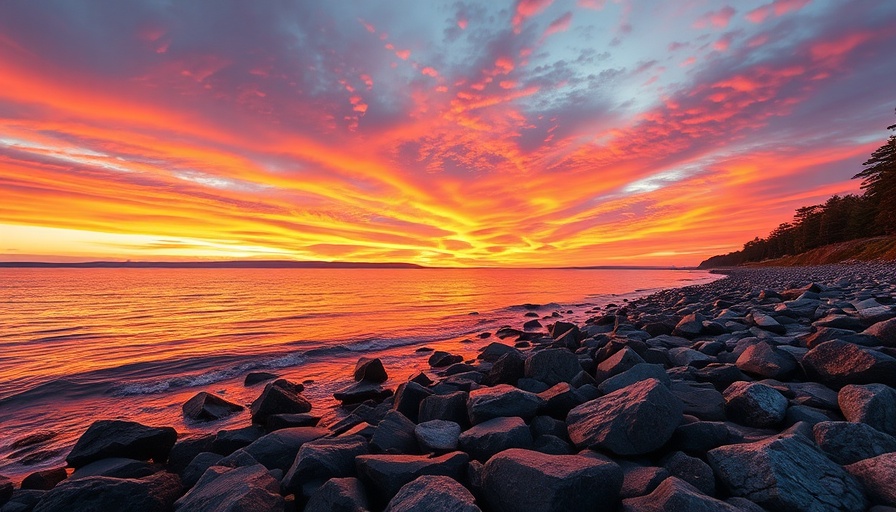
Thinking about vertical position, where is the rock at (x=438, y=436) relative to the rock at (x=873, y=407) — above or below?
below

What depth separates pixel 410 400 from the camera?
708cm

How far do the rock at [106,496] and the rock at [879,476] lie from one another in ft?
21.6

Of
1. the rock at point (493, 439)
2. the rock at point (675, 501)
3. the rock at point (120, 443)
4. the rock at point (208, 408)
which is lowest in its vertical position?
the rock at point (208, 408)

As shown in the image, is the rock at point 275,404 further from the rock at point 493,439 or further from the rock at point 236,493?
the rock at point 493,439

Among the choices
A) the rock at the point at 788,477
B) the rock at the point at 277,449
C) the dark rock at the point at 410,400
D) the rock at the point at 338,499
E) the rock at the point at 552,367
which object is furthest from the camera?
the rock at the point at 552,367

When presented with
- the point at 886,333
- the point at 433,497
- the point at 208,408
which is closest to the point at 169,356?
the point at 208,408

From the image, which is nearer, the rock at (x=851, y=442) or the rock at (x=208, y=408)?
the rock at (x=851, y=442)

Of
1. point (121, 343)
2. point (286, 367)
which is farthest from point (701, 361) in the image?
point (121, 343)

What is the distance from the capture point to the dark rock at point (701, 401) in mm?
4744

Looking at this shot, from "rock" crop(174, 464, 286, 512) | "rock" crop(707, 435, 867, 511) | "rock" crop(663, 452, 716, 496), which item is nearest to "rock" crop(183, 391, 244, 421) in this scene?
"rock" crop(174, 464, 286, 512)

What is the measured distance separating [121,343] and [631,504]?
2125 centimetres

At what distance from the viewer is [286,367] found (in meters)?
13.3

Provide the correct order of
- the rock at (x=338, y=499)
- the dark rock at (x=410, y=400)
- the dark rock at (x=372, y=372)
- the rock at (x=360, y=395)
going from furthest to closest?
the dark rock at (x=372, y=372)
the rock at (x=360, y=395)
the dark rock at (x=410, y=400)
the rock at (x=338, y=499)

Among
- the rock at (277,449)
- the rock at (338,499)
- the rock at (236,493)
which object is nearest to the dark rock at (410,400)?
the rock at (277,449)
